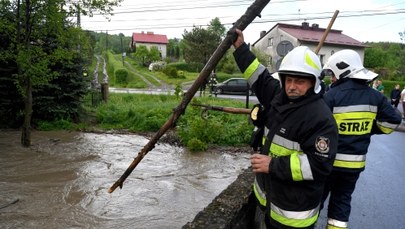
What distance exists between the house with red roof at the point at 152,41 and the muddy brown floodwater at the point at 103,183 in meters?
70.5

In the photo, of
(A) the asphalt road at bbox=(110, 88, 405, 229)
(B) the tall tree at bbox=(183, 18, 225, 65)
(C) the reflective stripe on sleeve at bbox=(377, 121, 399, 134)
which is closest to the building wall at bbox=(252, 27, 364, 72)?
(B) the tall tree at bbox=(183, 18, 225, 65)

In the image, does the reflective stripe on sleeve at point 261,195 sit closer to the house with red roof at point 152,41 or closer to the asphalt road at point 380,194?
the asphalt road at point 380,194

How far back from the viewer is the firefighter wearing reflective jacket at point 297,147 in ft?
6.72

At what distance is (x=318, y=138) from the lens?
203 centimetres

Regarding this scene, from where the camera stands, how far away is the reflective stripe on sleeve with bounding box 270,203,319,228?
7.19 ft

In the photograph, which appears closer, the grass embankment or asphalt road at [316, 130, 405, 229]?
asphalt road at [316, 130, 405, 229]

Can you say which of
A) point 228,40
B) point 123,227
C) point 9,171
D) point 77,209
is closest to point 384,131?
point 228,40

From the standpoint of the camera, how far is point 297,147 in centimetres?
215

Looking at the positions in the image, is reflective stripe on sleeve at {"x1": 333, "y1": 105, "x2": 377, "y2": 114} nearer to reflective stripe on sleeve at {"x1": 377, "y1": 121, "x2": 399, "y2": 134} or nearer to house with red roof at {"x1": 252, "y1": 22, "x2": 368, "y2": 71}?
reflective stripe on sleeve at {"x1": 377, "y1": 121, "x2": 399, "y2": 134}

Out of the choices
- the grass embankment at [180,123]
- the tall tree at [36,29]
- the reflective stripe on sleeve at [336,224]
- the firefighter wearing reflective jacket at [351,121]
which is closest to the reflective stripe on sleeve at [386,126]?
the firefighter wearing reflective jacket at [351,121]

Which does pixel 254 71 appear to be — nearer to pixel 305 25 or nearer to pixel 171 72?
pixel 171 72

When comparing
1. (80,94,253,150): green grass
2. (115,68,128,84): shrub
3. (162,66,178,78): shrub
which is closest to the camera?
(80,94,253,150): green grass

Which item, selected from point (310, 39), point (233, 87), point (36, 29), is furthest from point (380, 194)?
point (310, 39)

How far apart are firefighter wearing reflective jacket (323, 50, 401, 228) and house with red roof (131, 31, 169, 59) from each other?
76.2 m
